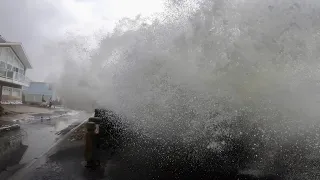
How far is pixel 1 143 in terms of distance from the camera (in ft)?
29.7

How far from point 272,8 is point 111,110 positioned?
5095 mm

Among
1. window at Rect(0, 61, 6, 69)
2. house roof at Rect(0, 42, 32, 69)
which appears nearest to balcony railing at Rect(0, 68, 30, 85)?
window at Rect(0, 61, 6, 69)

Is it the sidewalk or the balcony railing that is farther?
the balcony railing

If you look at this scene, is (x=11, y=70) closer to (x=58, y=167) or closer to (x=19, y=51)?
(x=19, y=51)

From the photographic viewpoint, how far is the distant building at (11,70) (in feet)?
106

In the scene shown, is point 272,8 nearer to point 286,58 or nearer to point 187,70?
point 286,58

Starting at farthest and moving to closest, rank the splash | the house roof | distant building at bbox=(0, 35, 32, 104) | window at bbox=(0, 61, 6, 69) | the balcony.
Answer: the house roof < distant building at bbox=(0, 35, 32, 104) < window at bbox=(0, 61, 6, 69) < the balcony < the splash

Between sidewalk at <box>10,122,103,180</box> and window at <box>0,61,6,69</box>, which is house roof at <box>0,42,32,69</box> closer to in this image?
window at <box>0,61,6,69</box>

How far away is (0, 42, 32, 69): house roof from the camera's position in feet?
108

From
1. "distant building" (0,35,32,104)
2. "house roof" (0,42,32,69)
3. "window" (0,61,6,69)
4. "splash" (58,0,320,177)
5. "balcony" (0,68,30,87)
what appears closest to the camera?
"splash" (58,0,320,177)

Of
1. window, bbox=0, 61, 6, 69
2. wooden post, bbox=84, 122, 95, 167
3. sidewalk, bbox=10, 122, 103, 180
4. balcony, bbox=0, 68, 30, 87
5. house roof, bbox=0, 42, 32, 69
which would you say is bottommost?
sidewalk, bbox=10, 122, 103, 180

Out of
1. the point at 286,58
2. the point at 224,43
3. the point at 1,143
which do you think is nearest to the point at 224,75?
the point at 224,43

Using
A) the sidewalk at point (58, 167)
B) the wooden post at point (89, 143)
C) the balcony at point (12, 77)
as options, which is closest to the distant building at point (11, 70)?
the balcony at point (12, 77)

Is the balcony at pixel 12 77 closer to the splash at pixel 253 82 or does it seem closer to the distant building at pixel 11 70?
the distant building at pixel 11 70
